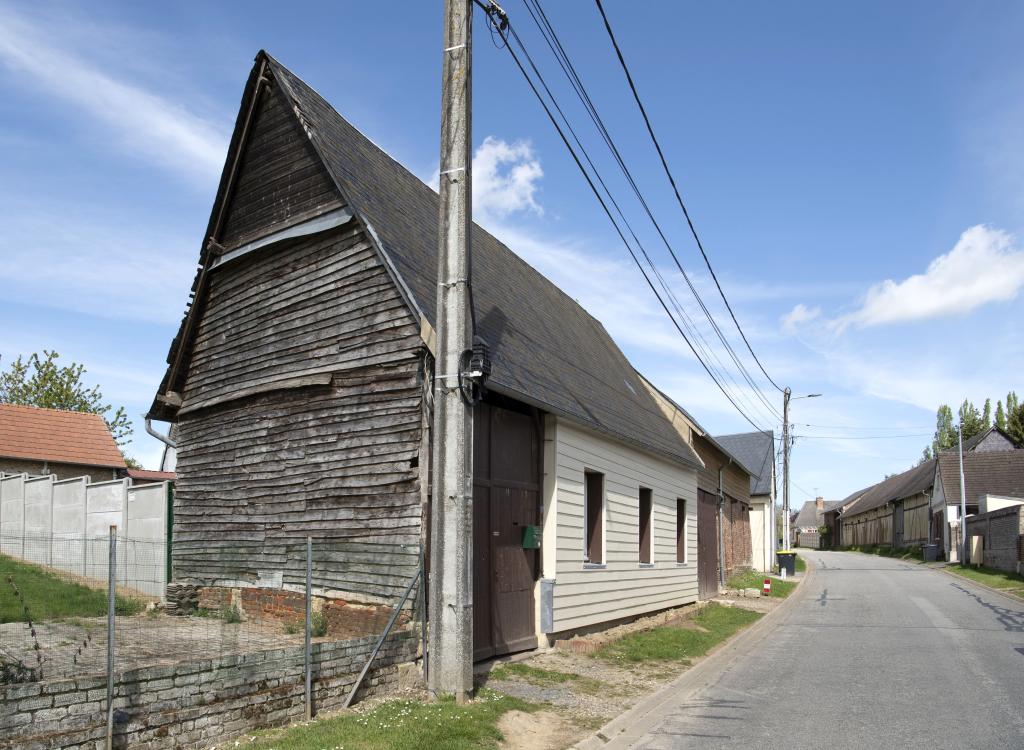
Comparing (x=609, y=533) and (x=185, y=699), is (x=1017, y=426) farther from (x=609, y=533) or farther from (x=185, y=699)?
(x=185, y=699)

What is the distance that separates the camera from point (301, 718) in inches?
288

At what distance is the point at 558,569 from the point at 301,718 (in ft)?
16.9

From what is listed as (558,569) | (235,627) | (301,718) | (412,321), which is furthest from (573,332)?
(301,718)

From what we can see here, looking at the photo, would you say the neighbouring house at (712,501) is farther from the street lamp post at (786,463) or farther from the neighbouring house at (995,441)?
the neighbouring house at (995,441)

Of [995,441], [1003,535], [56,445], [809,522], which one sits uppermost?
[995,441]

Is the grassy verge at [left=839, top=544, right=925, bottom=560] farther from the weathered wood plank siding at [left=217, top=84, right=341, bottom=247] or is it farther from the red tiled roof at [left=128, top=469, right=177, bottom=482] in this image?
the weathered wood plank siding at [left=217, top=84, right=341, bottom=247]

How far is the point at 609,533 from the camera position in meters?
13.9

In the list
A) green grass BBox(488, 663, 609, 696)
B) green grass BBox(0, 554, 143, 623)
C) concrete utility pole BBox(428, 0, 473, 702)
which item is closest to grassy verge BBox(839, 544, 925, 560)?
green grass BBox(488, 663, 609, 696)

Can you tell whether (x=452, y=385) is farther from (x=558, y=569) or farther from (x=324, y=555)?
(x=558, y=569)

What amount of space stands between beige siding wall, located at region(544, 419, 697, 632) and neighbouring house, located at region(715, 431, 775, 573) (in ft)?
65.1

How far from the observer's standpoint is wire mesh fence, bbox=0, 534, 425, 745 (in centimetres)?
687

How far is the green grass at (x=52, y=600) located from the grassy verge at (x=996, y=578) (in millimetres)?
23430

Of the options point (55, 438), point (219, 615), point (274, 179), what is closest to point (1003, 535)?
point (219, 615)

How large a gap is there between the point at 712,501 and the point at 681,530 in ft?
13.7
